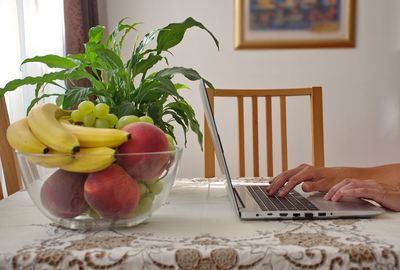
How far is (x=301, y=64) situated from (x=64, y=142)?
223 cm

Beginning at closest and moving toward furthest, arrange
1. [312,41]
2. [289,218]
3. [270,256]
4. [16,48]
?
[270,256]
[289,218]
[16,48]
[312,41]

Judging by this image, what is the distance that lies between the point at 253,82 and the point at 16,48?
1.33m

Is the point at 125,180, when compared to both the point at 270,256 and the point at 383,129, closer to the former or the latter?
the point at 270,256

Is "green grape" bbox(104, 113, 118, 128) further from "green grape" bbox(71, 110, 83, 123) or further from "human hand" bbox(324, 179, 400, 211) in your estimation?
"human hand" bbox(324, 179, 400, 211)

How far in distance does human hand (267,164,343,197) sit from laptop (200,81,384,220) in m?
0.02

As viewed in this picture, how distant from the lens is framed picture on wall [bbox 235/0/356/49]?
2.62m

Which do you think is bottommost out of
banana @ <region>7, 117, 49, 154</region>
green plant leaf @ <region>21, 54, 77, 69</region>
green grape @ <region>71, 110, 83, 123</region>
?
banana @ <region>7, 117, 49, 154</region>

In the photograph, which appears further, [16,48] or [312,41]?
[312,41]

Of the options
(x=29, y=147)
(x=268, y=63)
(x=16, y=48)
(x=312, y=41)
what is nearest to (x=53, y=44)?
(x=16, y=48)

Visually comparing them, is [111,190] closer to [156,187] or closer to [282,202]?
[156,187]

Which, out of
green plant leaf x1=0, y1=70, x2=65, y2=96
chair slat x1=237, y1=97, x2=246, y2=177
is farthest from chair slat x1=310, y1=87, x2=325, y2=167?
green plant leaf x1=0, y1=70, x2=65, y2=96

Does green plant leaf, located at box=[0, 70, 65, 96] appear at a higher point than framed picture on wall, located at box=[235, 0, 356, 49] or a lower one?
lower

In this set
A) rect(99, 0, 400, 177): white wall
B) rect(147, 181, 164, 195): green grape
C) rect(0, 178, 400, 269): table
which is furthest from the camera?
rect(99, 0, 400, 177): white wall

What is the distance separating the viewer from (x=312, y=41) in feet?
8.64
